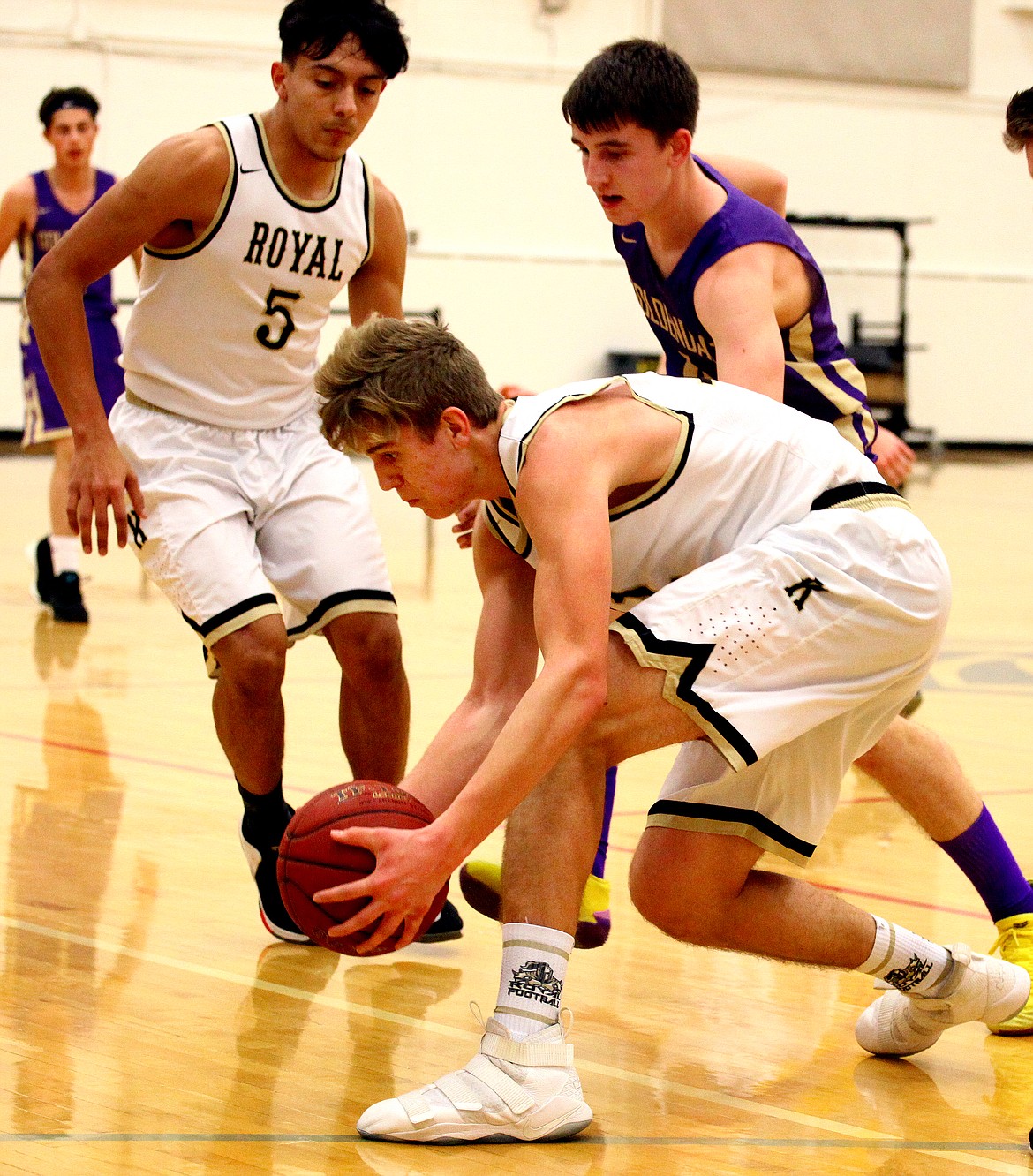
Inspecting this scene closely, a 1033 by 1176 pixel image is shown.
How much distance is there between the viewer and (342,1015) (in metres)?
3.05

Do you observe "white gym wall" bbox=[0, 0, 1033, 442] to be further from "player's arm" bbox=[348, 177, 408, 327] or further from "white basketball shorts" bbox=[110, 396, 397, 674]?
"white basketball shorts" bbox=[110, 396, 397, 674]

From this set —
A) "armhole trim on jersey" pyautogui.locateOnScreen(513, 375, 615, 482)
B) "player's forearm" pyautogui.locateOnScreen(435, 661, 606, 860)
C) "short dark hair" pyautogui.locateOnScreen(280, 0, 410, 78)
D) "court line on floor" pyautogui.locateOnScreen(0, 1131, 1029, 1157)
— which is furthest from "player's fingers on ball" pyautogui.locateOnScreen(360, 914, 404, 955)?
"short dark hair" pyautogui.locateOnScreen(280, 0, 410, 78)

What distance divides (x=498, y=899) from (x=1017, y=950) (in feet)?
3.00

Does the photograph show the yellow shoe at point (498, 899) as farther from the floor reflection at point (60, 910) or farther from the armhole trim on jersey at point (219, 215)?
the armhole trim on jersey at point (219, 215)

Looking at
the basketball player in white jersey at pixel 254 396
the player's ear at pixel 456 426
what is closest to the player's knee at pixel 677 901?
the player's ear at pixel 456 426

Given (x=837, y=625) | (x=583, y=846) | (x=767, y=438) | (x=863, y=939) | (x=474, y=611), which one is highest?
(x=767, y=438)

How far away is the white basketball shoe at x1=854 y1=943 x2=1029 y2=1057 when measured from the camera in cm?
285

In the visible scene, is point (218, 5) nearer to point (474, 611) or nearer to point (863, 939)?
point (474, 611)

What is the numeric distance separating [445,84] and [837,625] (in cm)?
1391

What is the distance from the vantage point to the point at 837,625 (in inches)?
105

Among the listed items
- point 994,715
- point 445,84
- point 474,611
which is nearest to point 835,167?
point 445,84

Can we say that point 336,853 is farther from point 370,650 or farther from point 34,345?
point 34,345

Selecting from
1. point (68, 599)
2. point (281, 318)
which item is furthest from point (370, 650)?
point (68, 599)

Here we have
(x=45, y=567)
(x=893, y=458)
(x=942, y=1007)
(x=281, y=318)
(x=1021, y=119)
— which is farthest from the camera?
(x=45, y=567)
